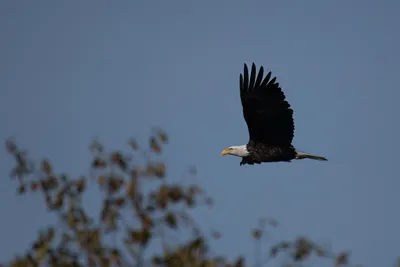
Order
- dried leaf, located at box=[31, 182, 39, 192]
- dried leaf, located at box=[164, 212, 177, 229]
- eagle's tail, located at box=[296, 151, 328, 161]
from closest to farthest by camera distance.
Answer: dried leaf, located at box=[164, 212, 177, 229]
dried leaf, located at box=[31, 182, 39, 192]
eagle's tail, located at box=[296, 151, 328, 161]

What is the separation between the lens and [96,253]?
650cm

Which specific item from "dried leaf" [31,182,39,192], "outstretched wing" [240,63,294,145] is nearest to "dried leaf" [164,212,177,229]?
"dried leaf" [31,182,39,192]

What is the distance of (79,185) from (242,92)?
29.0 feet

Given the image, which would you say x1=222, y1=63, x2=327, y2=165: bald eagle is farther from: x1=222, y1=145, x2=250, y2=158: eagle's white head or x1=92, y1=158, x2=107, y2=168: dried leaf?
x1=92, y1=158, x2=107, y2=168: dried leaf

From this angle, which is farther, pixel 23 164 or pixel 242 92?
pixel 242 92

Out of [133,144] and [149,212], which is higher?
[133,144]

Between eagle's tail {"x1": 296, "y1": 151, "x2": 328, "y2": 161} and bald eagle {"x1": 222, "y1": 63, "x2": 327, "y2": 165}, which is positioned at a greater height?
bald eagle {"x1": 222, "y1": 63, "x2": 327, "y2": 165}

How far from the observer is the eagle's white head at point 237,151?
653 inches

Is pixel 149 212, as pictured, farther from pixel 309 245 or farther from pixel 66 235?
pixel 309 245

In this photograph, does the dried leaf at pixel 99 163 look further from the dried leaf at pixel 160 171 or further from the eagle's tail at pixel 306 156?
the eagle's tail at pixel 306 156

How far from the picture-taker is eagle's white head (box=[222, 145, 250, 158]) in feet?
54.4

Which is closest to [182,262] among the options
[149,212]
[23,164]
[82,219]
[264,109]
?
[149,212]

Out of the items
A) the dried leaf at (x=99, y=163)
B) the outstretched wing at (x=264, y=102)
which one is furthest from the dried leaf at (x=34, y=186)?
the outstretched wing at (x=264, y=102)

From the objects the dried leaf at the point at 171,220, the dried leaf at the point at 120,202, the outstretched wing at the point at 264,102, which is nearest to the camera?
the dried leaf at the point at 171,220
